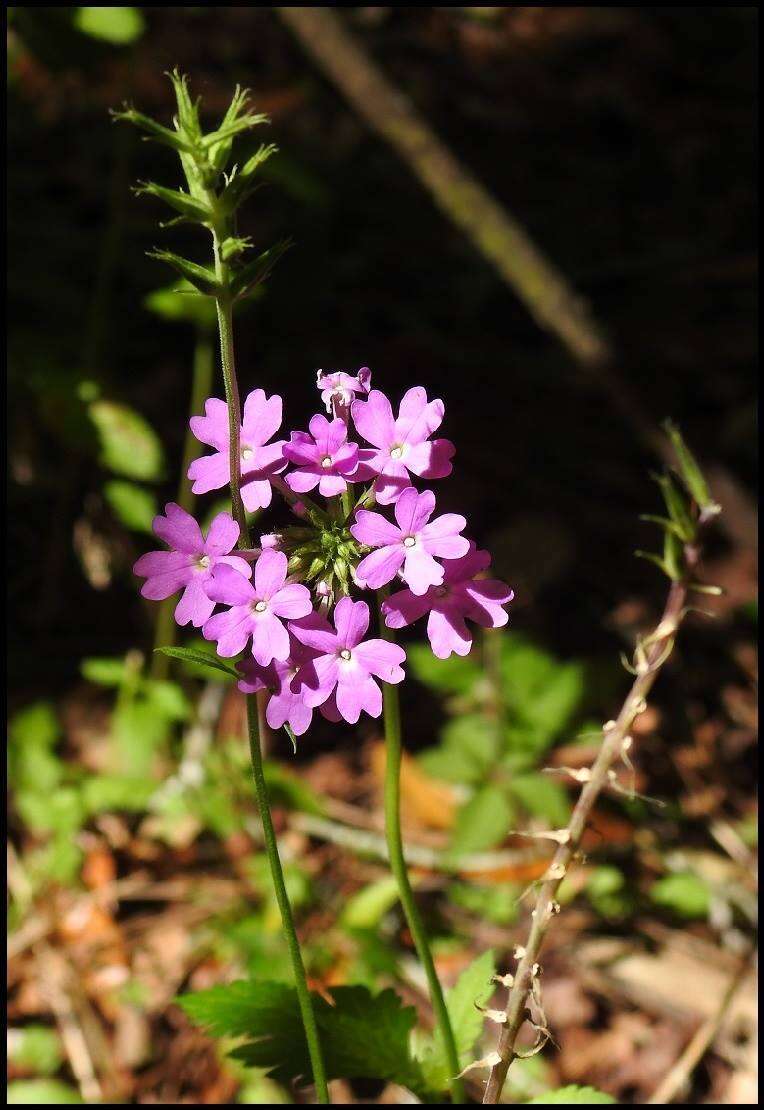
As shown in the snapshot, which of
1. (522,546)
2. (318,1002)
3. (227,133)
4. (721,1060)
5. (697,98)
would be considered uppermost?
(697,98)

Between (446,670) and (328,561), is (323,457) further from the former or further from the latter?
(446,670)

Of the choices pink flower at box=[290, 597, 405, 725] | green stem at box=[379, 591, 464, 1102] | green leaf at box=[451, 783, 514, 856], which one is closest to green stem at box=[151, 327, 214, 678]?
green leaf at box=[451, 783, 514, 856]

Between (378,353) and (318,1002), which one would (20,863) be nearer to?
(318,1002)

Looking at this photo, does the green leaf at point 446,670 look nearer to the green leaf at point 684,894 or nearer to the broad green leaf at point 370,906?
the broad green leaf at point 370,906

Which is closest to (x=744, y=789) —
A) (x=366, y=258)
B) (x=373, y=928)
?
(x=373, y=928)

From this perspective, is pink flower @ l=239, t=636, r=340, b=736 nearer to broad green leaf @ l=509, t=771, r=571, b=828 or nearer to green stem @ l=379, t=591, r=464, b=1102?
green stem @ l=379, t=591, r=464, b=1102

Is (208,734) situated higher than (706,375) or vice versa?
(706,375)

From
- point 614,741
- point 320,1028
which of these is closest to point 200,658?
point 614,741
